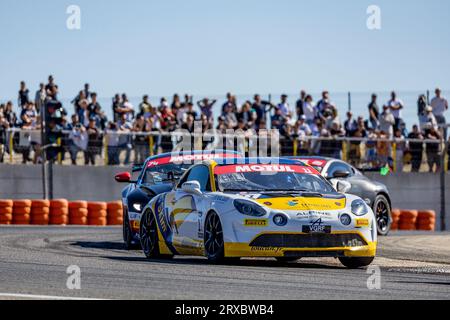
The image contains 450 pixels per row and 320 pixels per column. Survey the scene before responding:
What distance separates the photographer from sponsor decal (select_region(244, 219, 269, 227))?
12648 mm

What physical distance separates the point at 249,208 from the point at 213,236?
0.65 m

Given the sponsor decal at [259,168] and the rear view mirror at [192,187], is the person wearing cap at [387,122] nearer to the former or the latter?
the sponsor decal at [259,168]

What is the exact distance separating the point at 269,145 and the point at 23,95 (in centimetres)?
651

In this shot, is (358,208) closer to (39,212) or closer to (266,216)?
(266,216)

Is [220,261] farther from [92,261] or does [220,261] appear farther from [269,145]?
[269,145]

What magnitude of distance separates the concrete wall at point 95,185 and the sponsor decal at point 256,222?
58.6ft

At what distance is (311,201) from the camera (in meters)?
13.0

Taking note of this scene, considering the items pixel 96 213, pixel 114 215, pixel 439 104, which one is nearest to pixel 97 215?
pixel 96 213

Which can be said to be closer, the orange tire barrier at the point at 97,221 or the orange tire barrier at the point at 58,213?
the orange tire barrier at the point at 58,213

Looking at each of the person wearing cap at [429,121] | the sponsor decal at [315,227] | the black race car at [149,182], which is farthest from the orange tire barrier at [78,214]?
the sponsor decal at [315,227]

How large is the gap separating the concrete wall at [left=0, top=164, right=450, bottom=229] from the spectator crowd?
0.35 m

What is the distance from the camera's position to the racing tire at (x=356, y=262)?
1307 centimetres

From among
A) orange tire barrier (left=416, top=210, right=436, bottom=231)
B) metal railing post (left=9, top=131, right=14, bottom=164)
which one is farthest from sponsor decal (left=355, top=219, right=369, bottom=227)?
metal railing post (left=9, top=131, right=14, bottom=164)
